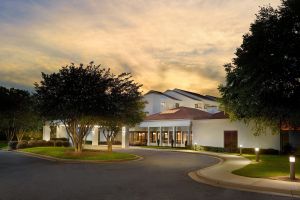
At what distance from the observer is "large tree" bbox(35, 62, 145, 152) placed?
33.2 meters

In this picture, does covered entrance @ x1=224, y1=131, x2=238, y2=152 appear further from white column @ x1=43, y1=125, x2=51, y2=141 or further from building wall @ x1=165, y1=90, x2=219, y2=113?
white column @ x1=43, y1=125, x2=51, y2=141

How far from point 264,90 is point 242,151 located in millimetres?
16519

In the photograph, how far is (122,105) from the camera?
3628 centimetres

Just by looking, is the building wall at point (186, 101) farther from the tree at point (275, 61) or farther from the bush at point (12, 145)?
the tree at point (275, 61)

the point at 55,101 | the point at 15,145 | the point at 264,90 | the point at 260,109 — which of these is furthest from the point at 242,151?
the point at 15,145

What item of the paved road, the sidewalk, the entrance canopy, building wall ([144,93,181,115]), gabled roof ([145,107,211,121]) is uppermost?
building wall ([144,93,181,115])

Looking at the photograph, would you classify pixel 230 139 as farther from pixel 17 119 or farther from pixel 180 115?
pixel 17 119

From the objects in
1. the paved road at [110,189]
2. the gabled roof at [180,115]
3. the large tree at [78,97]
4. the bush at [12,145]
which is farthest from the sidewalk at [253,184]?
the bush at [12,145]

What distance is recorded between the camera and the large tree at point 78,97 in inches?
1305

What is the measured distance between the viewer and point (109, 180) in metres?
16.5

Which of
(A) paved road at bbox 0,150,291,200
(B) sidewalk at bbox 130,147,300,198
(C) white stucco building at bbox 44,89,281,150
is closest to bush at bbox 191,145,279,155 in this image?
(C) white stucco building at bbox 44,89,281,150

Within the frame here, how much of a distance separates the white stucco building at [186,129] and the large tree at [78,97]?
11336mm

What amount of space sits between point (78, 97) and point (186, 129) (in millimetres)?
25827

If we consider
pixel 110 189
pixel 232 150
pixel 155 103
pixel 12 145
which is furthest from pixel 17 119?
pixel 110 189
